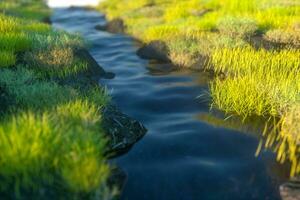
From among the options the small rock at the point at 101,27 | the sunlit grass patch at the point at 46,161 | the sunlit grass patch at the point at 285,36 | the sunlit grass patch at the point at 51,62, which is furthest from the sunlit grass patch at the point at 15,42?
the small rock at the point at 101,27

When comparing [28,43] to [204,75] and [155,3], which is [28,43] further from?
[155,3]

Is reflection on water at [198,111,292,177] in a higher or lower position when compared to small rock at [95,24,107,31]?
lower

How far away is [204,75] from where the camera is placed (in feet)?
43.6

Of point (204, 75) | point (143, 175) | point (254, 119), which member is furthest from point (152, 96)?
point (143, 175)

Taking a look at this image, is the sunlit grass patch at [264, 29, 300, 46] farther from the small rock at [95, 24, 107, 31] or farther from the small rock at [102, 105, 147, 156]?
the small rock at [95, 24, 107, 31]

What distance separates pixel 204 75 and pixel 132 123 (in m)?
4.68

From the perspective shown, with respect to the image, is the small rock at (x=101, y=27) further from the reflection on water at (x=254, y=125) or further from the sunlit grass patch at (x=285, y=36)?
the reflection on water at (x=254, y=125)

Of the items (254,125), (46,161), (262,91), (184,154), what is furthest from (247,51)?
(46,161)

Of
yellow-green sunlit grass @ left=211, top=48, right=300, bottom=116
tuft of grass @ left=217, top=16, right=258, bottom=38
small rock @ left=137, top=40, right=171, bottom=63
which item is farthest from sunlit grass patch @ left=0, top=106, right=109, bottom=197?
tuft of grass @ left=217, top=16, right=258, bottom=38

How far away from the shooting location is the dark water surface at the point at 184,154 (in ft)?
23.8

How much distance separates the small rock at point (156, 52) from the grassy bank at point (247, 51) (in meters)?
0.29

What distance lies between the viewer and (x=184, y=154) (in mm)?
8555

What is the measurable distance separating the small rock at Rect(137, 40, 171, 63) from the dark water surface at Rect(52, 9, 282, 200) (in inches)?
82.1

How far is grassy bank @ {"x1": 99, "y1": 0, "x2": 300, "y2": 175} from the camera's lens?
29.2 feet
